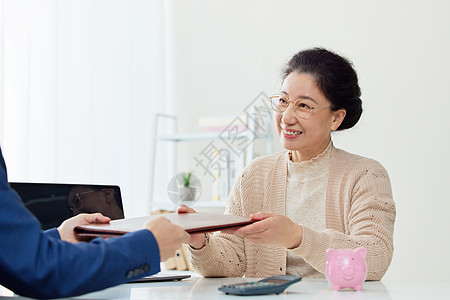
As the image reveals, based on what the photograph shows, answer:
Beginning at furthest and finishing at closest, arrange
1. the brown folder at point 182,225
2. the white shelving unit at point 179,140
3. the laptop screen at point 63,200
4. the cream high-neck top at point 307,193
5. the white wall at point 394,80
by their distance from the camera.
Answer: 1. the white shelving unit at point 179,140
2. the white wall at point 394,80
3. the cream high-neck top at point 307,193
4. the laptop screen at point 63,200
5. the brown folder at point 182,225

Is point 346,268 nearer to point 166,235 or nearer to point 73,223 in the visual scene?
point 166,235

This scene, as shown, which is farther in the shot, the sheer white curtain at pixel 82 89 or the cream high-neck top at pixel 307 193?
the sheer white curtain at pixel 82 89

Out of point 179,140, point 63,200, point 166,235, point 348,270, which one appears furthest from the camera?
point 179,140

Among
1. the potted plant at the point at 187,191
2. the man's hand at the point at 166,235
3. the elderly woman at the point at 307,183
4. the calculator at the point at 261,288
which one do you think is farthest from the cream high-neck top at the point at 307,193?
the potted plant at the point at 187,191

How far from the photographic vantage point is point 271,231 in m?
1.30

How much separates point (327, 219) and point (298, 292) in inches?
23.7

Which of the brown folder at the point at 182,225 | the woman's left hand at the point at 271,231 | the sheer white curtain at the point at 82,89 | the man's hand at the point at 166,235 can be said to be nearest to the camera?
the man's hand at the point at 166,235

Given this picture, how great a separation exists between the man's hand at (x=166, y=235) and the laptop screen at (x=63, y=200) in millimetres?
517

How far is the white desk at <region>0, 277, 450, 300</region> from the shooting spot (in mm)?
1111

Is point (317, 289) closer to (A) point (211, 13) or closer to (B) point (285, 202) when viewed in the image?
(B) point (285, 202)

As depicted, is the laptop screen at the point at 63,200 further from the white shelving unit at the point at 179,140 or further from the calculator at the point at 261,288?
the white shelving unit at the point at 179,140

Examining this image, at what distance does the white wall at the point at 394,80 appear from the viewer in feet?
9.28

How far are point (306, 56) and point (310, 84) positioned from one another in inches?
4.4

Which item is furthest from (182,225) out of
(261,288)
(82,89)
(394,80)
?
(394,80)
